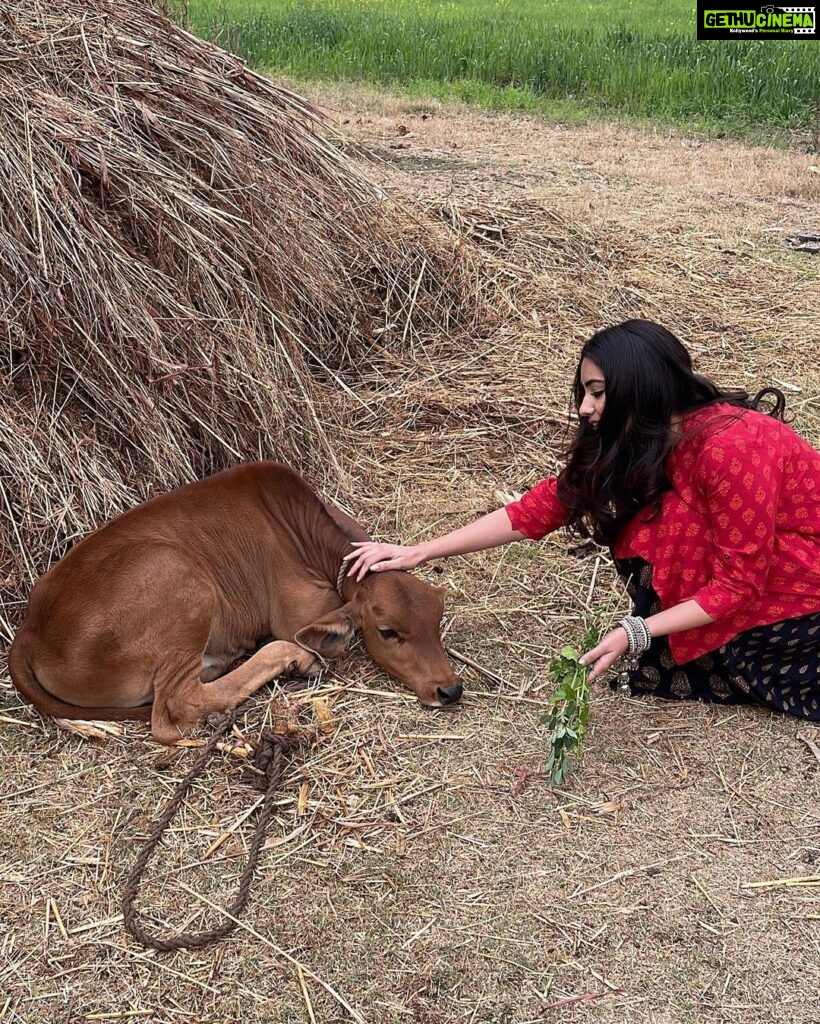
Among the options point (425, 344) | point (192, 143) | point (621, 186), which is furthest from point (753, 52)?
point (192, 143)

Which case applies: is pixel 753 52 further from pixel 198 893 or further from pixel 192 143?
pixel 198 893

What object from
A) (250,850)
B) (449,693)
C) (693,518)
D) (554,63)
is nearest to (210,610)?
(449,693)

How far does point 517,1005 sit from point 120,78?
5.19 meters

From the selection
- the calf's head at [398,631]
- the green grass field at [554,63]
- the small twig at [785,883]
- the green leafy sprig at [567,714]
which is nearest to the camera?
the small twig at [785,883]

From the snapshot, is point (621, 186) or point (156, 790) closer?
point (156, 790)

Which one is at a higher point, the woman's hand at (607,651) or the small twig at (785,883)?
the woman's hand at (607,651)

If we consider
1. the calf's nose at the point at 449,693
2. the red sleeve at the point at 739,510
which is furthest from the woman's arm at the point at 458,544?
the red sleeve at the point at 739,510

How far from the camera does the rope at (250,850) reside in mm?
3348

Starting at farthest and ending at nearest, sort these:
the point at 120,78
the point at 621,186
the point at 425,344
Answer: the point at 621,186 → the point at 425,344 → the point at 120,78

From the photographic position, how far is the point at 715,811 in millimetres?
3932

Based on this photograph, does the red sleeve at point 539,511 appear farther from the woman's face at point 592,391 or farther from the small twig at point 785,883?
the small twig at point 785,883

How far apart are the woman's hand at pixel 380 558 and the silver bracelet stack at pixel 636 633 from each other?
3.20 feet

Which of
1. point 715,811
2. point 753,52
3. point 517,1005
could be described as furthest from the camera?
point 753,52

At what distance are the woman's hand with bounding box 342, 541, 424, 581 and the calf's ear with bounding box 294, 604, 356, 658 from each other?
169 millimetres
